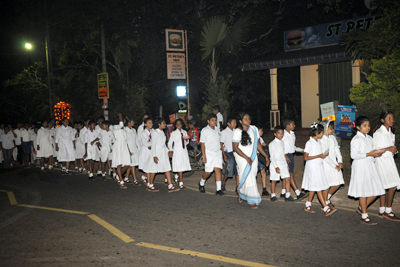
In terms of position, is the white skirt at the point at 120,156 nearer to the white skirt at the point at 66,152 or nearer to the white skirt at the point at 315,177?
the white skirt at the point at 66,152

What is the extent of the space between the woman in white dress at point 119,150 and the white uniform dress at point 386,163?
21.4 ft

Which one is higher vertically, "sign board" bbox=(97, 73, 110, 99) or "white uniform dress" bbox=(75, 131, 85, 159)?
"sign board" bbox=(97, 73, 110, 99)

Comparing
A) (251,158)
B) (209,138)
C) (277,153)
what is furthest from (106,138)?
(277,153)

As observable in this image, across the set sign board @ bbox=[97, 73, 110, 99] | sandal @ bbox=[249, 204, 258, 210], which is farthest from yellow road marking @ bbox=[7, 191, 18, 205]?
sign board @ bbox=[97, 73, 110, 99]

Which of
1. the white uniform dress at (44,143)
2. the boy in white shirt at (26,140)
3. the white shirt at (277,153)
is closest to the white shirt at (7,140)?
the boy in white shirt at (26,140)

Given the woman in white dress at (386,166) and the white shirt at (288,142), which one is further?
the white shirt at (288,142)

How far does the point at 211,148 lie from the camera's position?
29.8 ft

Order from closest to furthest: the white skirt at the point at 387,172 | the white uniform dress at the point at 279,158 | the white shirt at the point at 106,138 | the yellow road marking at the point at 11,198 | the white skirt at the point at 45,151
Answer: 1. the white skirt at the point at 387,172
2. the white uniform dress at the point at 279,158
3. the yellow road marking at the point at 11,198
4. the white shirt at the point at 106,138
5. the white skirt at the point at 45,151

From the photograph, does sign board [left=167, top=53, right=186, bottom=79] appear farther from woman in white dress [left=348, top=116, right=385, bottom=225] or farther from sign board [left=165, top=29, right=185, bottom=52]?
woman in white dress [left=348, top=116, right=385, bottom=225]

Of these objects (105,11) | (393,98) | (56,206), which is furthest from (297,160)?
(105,11)

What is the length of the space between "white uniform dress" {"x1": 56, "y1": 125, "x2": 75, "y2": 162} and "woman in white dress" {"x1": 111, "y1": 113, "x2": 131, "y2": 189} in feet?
11.9

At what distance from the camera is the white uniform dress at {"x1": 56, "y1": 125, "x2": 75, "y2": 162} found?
45.2ft

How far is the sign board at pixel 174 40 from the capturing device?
642 inches

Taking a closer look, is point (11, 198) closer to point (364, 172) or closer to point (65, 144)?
point (65, 144)
